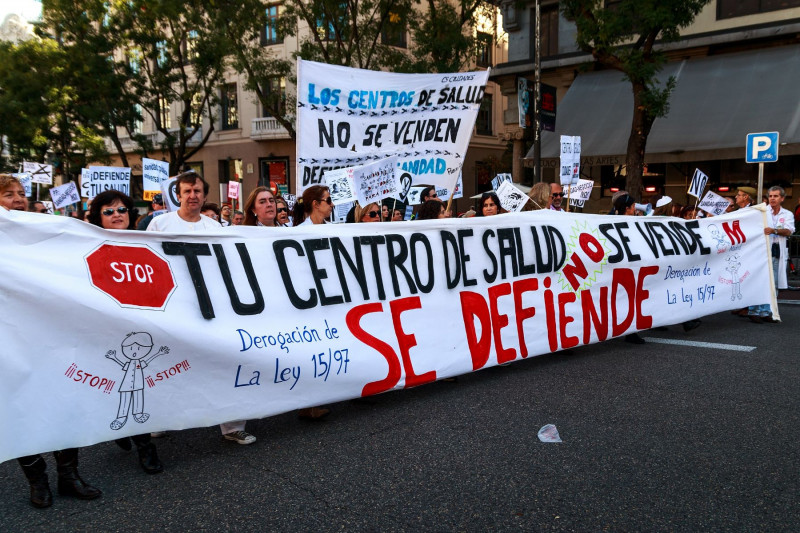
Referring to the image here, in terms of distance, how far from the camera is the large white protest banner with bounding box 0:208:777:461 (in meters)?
3.39

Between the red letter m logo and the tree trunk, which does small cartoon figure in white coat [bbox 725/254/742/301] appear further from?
the tree trunk

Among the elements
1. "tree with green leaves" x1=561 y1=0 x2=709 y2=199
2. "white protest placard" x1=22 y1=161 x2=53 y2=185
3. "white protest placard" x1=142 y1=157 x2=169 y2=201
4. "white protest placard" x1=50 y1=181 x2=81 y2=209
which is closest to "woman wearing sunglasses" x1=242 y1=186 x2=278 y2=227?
"white protest placard" x1=142 y1=157 x2=169 y2=201

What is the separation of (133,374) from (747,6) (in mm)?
18553

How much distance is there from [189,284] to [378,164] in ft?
9.38

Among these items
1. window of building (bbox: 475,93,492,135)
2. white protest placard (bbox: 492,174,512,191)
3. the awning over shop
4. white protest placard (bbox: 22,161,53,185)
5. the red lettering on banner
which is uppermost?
window of building (bbox: 475,93,492,135)

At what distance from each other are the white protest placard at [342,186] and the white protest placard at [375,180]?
5 centimetres

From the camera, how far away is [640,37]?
14.2 meters

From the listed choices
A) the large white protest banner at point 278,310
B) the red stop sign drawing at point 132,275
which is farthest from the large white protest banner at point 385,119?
the red stop sign drawing at point 132,275

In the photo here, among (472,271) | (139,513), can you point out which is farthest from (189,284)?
Answer: (472,271)

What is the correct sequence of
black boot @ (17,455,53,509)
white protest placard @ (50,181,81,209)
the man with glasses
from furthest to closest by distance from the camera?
Result: white protest placard @ (50,181,81,209), the man with glasses, black boot @ (17,455,53,509)

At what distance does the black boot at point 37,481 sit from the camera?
3305 mm

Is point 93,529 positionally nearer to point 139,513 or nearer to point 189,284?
point 139,513

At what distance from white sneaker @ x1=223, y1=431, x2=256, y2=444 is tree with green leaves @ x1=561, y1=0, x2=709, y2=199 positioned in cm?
1224

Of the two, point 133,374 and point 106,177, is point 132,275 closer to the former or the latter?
point 133,374
